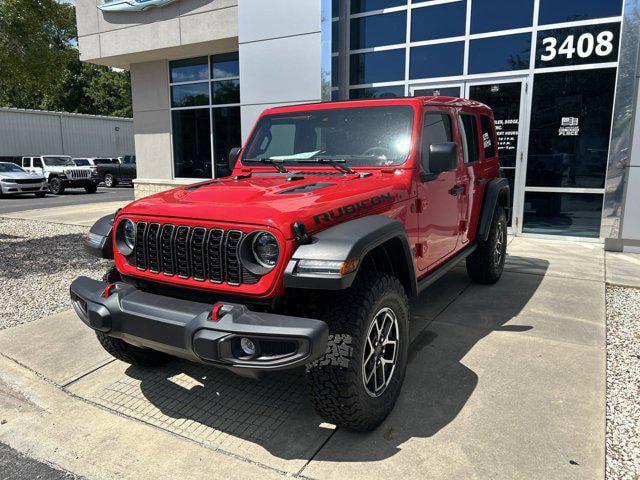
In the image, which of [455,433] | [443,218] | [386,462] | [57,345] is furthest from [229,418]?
[443,218]

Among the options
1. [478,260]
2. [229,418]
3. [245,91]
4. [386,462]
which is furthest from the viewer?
[245,91]

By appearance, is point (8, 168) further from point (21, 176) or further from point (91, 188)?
point (91, 188)

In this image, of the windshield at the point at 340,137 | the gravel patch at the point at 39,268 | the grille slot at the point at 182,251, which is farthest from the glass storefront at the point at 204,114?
the grille slot at the point at 182,251

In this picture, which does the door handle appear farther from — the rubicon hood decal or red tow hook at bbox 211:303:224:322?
the rubicon hood decal

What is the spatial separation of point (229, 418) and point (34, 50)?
777cm

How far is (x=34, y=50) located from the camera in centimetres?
805

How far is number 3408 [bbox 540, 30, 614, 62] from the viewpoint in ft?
25.2

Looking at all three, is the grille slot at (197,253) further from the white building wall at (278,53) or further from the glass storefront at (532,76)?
the glass storefront at (532,76)

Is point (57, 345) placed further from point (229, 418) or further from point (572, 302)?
point (572, 302)

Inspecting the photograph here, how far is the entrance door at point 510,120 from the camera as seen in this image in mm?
8523

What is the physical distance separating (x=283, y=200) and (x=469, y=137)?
2762mm

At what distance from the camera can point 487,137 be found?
17.7 ft

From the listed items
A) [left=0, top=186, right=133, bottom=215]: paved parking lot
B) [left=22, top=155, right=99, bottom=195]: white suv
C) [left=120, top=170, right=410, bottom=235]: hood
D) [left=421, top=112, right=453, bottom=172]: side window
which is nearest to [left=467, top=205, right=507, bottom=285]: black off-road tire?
[left=421, top=112, right=453, bottom=172]: side window

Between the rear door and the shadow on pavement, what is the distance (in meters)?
0.74
